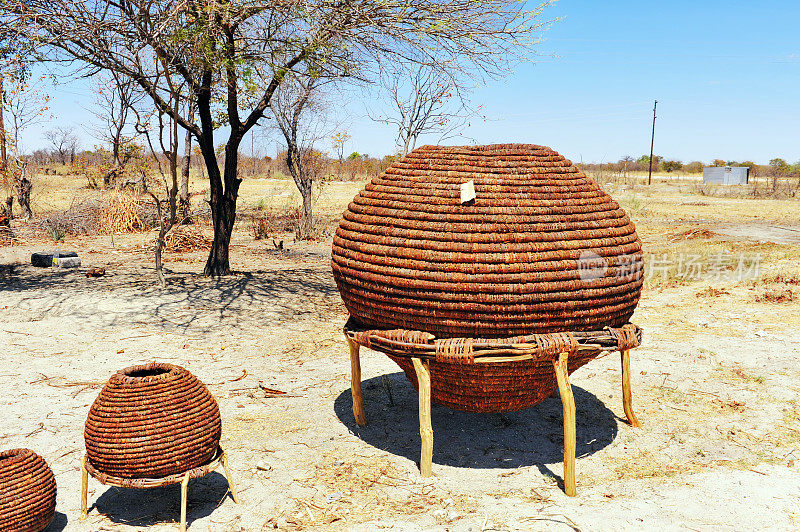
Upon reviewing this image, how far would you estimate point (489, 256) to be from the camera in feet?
13.5

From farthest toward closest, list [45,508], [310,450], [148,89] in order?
[148,89], [310,450], [45,508]

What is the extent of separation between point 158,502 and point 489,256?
280cm

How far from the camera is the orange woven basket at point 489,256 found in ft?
13.6

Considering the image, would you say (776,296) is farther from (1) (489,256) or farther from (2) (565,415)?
(1) (489,256)

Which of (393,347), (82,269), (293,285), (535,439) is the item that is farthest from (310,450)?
(82,269)

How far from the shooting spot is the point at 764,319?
9.04 m

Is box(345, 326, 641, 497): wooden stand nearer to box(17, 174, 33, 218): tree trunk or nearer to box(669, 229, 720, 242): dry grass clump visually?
box(669, 229, 720, 242): dry grass clump

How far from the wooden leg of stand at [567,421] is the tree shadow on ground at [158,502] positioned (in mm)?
2351

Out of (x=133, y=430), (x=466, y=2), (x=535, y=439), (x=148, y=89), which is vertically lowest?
(x=535, y=439)

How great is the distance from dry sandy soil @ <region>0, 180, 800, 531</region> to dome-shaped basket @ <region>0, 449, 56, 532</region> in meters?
0.31

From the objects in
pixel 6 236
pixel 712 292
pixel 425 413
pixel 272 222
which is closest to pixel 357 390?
pixel 425 413

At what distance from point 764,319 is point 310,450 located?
7207 mm

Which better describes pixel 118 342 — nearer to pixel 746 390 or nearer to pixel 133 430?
pixel 133 430

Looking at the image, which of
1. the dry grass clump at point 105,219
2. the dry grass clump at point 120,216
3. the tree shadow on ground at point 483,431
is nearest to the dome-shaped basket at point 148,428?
the tree shadow on ground at point 483,431
